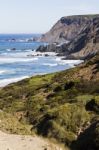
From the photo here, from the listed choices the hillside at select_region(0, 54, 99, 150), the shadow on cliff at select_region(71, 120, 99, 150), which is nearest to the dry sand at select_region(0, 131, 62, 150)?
the hillside at select_region(0, 54, 99, 150)

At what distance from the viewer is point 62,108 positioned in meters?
25.6

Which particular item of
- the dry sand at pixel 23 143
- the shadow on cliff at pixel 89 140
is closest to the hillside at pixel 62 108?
the shadow on cliff at pixel 89 140

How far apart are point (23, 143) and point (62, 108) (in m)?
4.62

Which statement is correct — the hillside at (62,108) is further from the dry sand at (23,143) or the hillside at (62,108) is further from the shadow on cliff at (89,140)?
the dry sand at (23,143)

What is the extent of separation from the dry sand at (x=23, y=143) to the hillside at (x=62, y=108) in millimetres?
858

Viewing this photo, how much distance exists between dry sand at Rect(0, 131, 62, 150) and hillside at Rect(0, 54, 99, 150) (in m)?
0.86

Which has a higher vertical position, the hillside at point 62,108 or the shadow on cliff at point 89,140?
the shadow on cliff at point 89,140

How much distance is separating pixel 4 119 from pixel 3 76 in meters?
67.6

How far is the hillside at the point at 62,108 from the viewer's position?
23020 mm

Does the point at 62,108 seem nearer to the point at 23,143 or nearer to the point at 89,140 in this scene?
the point at 89,140

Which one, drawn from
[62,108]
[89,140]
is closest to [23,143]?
[89,140]

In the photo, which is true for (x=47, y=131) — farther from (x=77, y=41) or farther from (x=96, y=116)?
(x=77, y=41)

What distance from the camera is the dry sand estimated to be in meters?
20.9

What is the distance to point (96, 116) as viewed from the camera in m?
25.1
